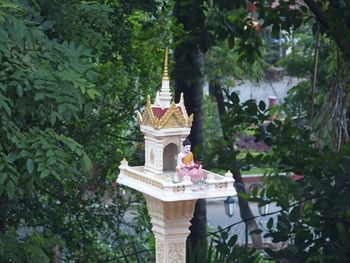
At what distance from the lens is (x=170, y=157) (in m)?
8.76

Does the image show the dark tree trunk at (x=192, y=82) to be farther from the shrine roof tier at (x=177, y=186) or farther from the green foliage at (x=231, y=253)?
the shrine roof tier at (x=177, y=186)

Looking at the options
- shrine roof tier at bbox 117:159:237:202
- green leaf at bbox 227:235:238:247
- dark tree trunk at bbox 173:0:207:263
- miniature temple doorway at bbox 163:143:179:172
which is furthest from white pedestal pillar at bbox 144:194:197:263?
dark tree trunk at bbox 173:0:207:263

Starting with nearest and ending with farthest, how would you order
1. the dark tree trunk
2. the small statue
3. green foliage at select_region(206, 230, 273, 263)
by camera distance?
the small statue < green foliage at select_region(206, 230, 273, 263) < the dark tree trunk

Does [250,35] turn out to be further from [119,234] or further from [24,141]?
[24,141]

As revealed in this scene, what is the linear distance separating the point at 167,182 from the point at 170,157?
58 centimetres

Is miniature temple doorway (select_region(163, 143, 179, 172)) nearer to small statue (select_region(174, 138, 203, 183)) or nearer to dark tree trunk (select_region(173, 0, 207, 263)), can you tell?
small statue (select_region(174, 138, 203, 183))

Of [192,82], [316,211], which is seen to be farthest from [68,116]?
[192,82]

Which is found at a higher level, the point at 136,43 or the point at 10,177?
the point at 136,43

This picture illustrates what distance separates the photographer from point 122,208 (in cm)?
1270

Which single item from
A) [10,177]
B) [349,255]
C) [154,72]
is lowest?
[349,255]

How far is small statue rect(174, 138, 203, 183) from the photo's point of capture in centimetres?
829

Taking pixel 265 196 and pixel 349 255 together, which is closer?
pixel 349 255

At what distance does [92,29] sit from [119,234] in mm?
3230

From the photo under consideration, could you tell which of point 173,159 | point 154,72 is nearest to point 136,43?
point 154,72
